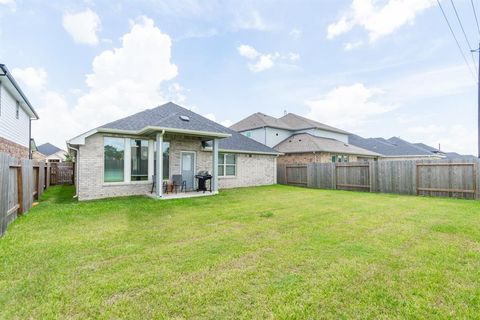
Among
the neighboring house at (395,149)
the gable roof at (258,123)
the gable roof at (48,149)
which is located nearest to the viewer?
the gable roof at (258,123)

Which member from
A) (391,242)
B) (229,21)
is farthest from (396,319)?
(229,21)

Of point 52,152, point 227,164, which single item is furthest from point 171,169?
point 52,152

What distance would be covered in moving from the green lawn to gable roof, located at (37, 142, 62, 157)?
54.5m

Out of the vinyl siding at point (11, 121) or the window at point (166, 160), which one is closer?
the vinyl siding at point (11, 121)

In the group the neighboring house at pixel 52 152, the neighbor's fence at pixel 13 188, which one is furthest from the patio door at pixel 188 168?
the neighboring house at pixel 52 152

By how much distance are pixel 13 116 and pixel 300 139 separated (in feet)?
66.6

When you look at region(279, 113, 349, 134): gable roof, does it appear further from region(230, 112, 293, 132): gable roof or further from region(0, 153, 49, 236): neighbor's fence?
region(0, 153, 49, 236): neighbor's fence

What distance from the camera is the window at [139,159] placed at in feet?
37.8

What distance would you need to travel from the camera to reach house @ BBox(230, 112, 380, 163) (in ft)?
70.4

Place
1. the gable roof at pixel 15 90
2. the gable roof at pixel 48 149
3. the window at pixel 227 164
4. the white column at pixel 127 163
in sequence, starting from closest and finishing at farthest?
the gable roof at pixel 15 90, the white column at pixel 127 163, the window at pixel 227 164, the gable roof at pixel 48 149

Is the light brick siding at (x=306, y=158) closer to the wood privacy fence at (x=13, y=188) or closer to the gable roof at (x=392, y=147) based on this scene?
the gable roof at (x=392, y=147)

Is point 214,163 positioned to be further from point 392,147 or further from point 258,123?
point 392,147

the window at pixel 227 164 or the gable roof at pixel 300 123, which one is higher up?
the gable roof at pixel 300 123

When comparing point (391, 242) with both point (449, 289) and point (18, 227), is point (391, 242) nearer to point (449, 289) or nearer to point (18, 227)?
point (449, 289)
